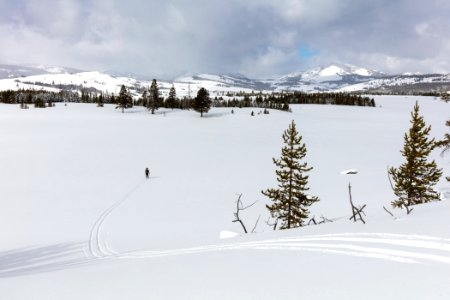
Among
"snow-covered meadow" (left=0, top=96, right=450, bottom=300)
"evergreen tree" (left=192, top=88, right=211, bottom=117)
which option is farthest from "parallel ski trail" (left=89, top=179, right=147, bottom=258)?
"evergreen tree" (left=192, top=88, right=211, bottom=117)

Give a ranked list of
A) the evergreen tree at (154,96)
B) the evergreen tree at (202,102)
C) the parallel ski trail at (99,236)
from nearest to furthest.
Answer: the parallel ski trail at (99,236)
the evergreen tree at (202,102)
the evergreen tree at (154,96)

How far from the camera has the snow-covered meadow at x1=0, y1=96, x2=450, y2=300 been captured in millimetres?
6574

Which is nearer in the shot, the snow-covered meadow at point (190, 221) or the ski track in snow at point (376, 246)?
the snow-covered meadow at point (190, 221)

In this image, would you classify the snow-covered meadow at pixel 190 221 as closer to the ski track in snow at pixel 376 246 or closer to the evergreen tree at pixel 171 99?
the ski track in snow at pixel 376 246

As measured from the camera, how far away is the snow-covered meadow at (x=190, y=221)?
657cm

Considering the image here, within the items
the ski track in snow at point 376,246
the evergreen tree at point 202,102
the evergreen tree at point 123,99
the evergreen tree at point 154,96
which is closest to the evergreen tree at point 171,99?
the evergreen tree at point 154,96

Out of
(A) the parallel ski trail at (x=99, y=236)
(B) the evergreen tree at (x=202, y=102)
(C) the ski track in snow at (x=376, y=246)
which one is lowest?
(A) the parallel ski trail at (x=99, y=236)

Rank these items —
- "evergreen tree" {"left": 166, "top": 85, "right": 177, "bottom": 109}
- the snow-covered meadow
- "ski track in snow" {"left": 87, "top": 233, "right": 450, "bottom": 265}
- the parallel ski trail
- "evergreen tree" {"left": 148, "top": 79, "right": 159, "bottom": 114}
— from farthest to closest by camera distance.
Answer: "evergreen tree" {"left": 166, "top": 85, "right": 177, "bottom": 109}
"evergreen tree" {"left": 148, "top": 79, "right": 159, "bottom": 114}
the parallel ski trail
"ski track in snow" {"left": 87, "top": 233, "right": 450, "bottom": 265}
the snow-covered meadow

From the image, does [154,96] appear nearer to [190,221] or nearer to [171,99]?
[171,99]

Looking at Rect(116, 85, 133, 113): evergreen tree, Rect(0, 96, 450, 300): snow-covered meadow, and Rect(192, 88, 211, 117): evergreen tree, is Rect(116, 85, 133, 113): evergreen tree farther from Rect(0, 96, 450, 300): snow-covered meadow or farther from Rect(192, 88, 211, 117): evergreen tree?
Rect(0, 96, 450, 300): snow-covered meadow

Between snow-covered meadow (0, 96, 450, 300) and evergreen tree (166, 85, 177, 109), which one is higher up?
evergreen tree (166, 85, 177, 109)

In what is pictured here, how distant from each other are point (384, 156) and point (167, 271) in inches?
2217

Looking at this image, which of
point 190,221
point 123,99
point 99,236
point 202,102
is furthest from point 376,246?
point 123,99

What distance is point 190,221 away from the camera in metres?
25.7
